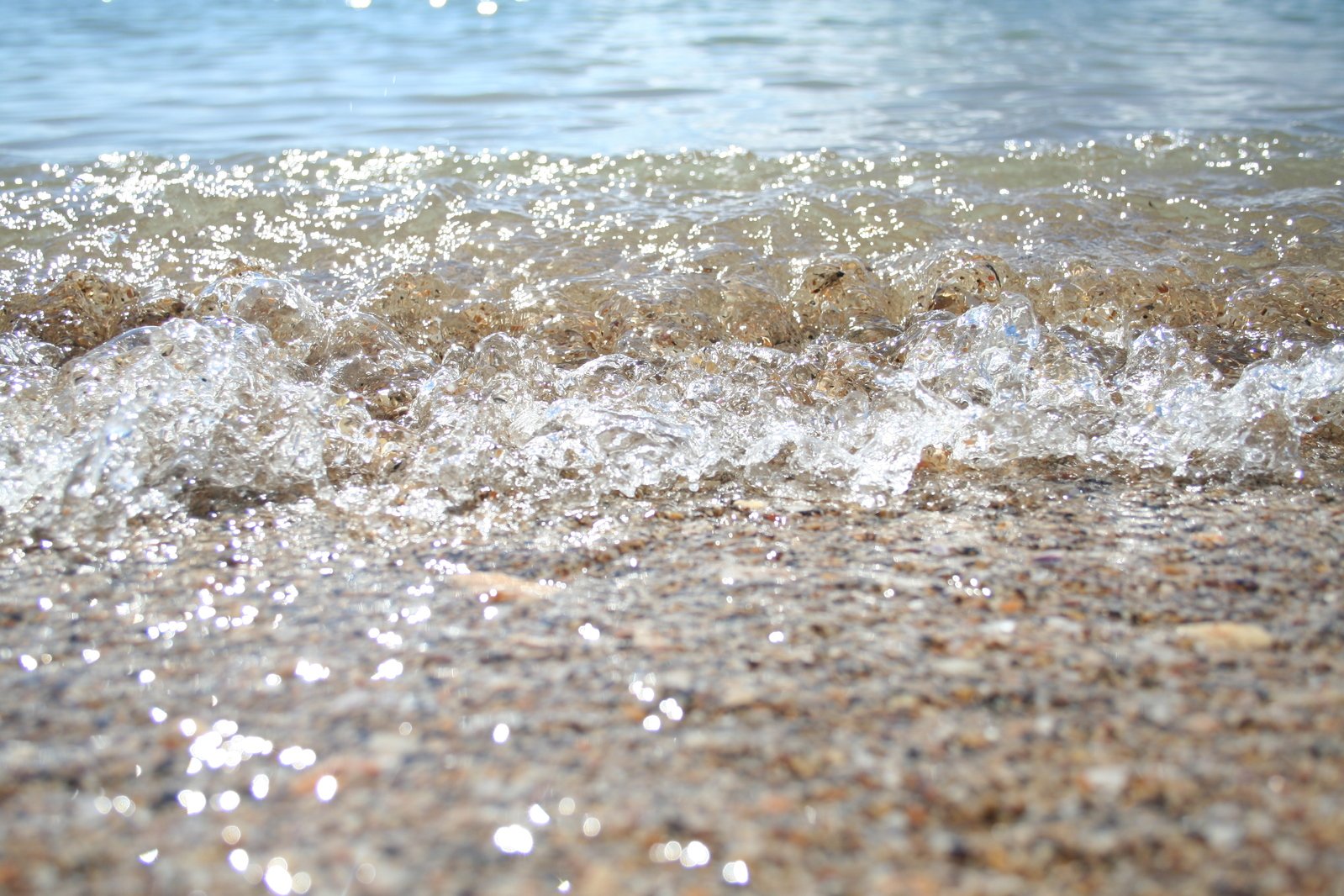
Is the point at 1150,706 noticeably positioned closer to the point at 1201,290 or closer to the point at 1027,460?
the point at 1027,460

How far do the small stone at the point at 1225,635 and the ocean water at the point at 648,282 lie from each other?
2.34ft

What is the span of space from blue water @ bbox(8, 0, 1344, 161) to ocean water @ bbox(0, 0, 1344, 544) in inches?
2.8

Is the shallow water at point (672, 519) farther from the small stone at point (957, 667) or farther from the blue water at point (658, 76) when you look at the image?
the blue water at point (658, 76)

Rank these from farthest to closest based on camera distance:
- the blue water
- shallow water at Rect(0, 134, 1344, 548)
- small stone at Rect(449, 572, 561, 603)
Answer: the blue water, shallow water at Rect(0, 134, 1344, 548), small stone at Rect(449, 572, 561, 603)

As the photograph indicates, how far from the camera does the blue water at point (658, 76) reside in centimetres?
596

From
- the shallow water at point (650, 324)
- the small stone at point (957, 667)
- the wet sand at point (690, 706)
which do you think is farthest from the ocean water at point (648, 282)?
the small stone at point (957, 667)

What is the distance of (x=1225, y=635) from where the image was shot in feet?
5.19

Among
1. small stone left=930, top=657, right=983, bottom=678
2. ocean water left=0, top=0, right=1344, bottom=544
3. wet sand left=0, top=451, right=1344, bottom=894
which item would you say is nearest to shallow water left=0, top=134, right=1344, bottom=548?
ocean water left=0, top=0, right=1344, bottom=544

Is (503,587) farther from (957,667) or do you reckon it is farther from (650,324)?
(650,324)

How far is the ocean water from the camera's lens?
2324 mm

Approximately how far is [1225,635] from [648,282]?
2.56 meters

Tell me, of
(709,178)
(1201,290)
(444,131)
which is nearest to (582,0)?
(444,131)

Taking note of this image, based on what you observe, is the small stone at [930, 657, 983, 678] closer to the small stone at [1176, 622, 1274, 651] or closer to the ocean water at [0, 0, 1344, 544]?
the small stone at [1176, 622, 1274, 651]

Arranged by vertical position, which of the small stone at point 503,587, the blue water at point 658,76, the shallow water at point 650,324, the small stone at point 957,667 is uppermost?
the blue water at point 658,76
